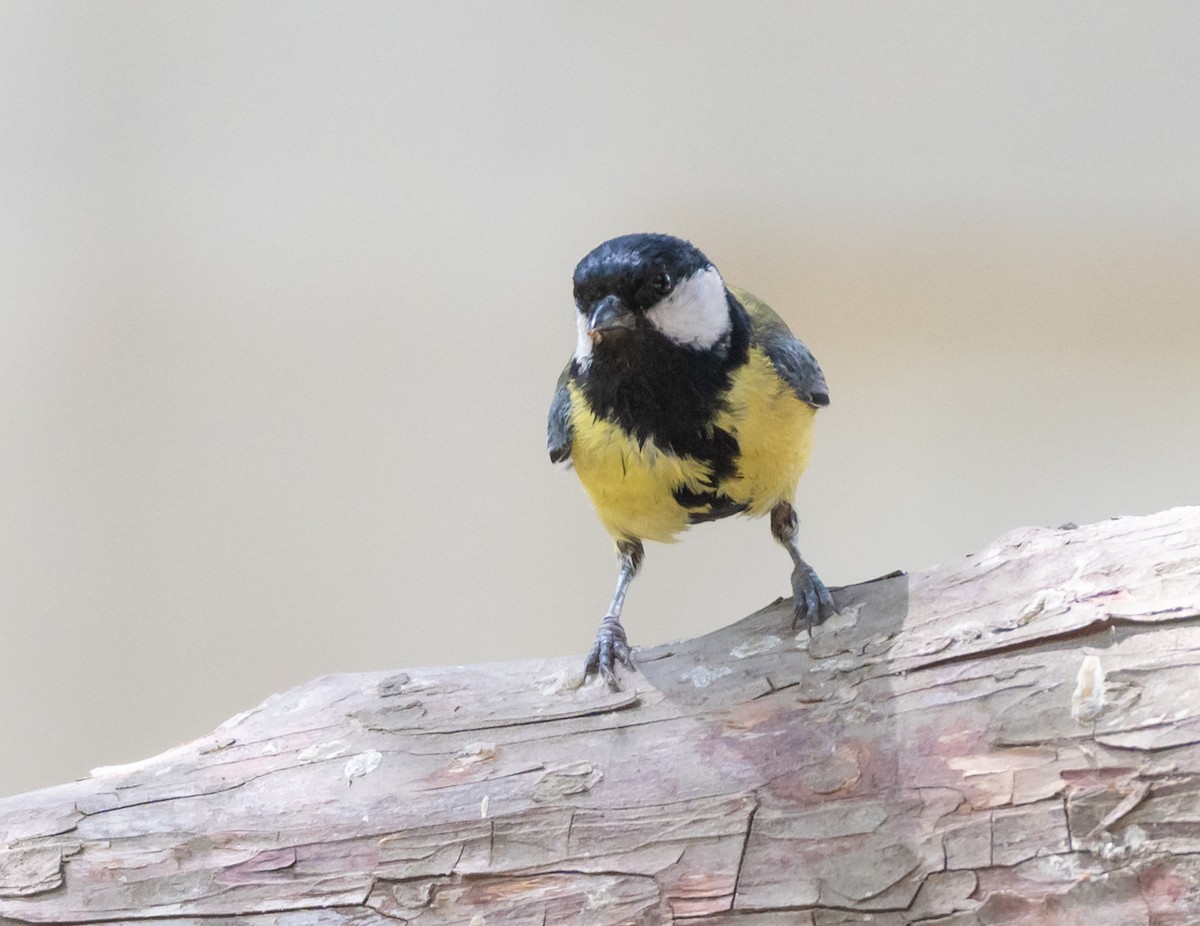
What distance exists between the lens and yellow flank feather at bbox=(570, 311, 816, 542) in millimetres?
1093

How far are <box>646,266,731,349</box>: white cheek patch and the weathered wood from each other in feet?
1.07

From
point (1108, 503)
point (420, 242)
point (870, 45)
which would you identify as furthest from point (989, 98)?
point (420, 242)

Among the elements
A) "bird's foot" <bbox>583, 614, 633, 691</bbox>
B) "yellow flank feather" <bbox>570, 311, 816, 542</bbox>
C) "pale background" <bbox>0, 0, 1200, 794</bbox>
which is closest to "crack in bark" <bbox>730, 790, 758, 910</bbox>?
"bird's foot" <bbox>583, 614, 633, 691</bbox>

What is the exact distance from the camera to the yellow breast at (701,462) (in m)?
1.09

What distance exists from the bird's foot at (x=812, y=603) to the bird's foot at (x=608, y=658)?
196mm

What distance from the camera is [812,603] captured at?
1028mm

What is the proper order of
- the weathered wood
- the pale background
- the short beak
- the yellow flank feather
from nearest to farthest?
the weathered wood
the short beak
the yellow flank feather
the pale background

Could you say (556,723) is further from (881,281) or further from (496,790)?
(881,281)

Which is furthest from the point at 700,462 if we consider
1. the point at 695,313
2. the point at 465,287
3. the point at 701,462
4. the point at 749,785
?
the point at 465,287

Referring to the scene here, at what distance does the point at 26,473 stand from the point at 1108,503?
222 cm

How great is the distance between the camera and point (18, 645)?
6.12ft

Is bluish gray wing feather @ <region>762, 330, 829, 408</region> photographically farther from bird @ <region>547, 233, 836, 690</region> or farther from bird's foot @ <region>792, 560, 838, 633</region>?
bird's foot @ <region>792, 560, 838, 633</region>

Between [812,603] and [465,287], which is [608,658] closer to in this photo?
[812,603]

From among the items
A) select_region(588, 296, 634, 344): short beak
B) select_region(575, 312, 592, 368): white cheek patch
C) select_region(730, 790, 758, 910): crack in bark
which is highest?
select_region(588, 296, 634, 344): short beak
